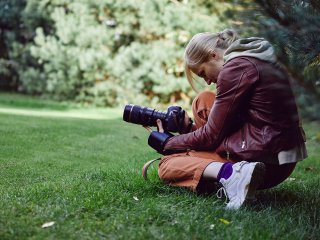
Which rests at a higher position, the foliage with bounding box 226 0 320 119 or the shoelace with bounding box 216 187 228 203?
the foliage with bounding box 226 0 320 119

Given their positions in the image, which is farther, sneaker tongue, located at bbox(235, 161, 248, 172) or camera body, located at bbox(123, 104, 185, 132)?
camera body, located at bbox(123, 104, 185, 132)

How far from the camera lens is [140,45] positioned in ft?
32.8

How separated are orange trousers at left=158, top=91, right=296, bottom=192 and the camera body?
15 cm

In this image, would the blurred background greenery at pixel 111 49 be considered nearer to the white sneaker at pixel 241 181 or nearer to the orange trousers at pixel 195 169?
the orange trousers at pixel 195 169

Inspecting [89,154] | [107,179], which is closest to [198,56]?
[107,179]

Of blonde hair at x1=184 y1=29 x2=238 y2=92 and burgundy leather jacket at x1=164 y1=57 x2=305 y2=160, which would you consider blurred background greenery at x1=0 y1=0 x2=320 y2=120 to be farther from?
burgundy leather jacket at x1=164 y1=57 x2=305 y2=160

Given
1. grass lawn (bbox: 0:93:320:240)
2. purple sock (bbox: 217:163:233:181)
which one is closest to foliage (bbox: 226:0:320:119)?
grass lawn (bbox: 0:93:320:240)

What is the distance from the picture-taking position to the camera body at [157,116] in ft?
9.00

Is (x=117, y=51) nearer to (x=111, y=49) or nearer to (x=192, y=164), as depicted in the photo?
(x=111, y=49)

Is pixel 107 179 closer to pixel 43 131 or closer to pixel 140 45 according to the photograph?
pixel 43 131

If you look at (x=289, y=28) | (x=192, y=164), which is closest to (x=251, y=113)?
(x=192, y=164)

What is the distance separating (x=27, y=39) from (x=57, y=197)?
10.6 meters

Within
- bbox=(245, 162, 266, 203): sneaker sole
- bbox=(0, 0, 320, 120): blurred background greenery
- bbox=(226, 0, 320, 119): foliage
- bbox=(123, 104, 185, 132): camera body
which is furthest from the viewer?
bbox=(0, 0, 320, 120): blurred background greenery

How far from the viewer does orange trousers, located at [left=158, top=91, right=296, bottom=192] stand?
247 cm
